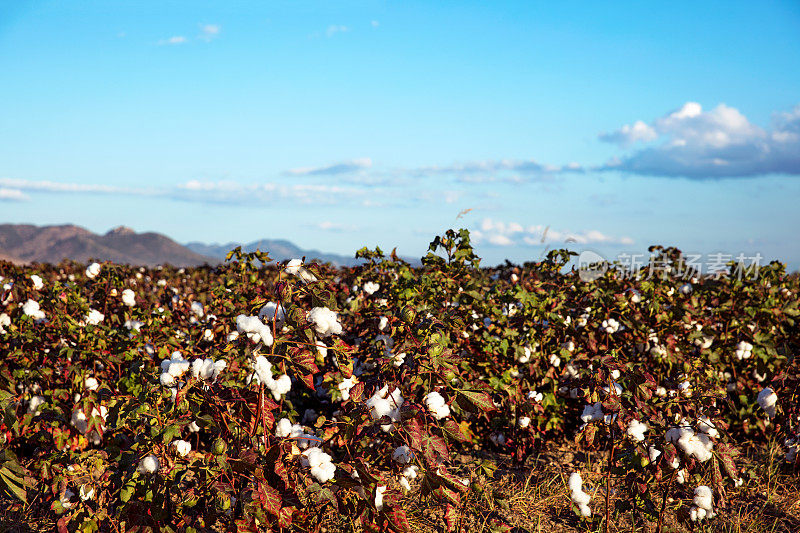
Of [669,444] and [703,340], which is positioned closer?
[669,444]

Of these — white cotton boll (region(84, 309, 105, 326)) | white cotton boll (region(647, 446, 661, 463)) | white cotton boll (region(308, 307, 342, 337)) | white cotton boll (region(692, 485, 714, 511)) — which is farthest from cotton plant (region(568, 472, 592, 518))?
white cotton boll (region(84, 309, 105, 326))

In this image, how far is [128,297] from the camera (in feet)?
15.1

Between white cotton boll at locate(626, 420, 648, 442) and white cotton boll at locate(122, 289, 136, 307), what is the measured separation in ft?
11.7

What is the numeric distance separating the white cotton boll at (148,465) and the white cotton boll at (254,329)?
26.3 inches

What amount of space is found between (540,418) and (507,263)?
3206mm

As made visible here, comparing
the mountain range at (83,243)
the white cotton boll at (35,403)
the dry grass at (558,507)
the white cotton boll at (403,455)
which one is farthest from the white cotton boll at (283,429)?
the mountain range at (83,243)

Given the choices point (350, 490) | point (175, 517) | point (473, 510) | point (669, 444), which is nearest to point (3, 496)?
point (175, 517)

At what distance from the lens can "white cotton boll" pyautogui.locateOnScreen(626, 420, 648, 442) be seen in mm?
2984

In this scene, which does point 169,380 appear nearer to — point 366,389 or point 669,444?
point 366,389

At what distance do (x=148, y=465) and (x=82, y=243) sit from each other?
8832 cm

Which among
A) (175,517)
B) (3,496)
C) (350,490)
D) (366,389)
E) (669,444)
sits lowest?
(3,496)

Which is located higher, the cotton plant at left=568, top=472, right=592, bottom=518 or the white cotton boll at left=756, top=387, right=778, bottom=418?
the white cotton boll at left=756, top=387, right=778, bottom=418

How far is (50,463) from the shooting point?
3.23 metres

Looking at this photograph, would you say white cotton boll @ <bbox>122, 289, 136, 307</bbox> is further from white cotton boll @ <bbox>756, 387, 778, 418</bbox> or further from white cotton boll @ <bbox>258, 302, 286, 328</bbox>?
white cotton boll @ <bbox>756, 387, 778, 418</bbox>
